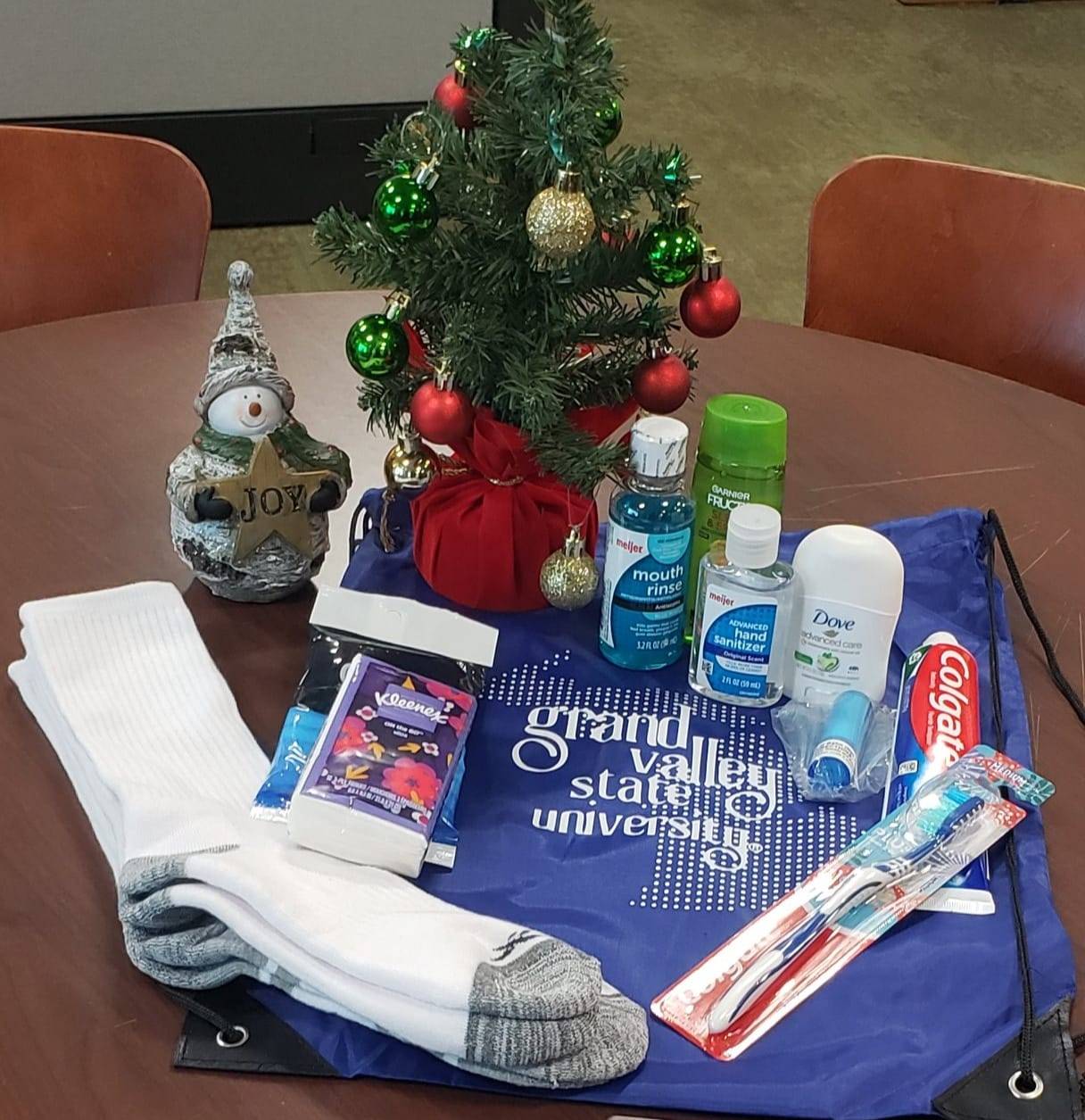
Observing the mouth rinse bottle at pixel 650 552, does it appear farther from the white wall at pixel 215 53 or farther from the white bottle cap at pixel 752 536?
the white wall at pixel 215 53

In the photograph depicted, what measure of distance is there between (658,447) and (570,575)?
0.38 feet

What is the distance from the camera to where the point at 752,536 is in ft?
2.88

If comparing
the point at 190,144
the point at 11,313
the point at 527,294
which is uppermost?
the point at 527,294

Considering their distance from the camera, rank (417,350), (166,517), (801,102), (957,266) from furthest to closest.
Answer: (801,102), (957,266), (166,517), (417,350)

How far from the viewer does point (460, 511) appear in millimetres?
990

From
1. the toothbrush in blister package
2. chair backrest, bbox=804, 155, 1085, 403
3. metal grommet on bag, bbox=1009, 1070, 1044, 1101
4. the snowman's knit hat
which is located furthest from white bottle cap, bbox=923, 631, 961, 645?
chair backrest, bbox=804, 155, 1085, 403

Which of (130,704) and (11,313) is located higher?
(130,704)

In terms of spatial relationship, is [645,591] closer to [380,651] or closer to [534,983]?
[380,651]

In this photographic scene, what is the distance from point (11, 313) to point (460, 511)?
773mm

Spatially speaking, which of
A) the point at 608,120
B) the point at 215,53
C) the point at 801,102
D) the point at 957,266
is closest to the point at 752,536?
the point at 608,120

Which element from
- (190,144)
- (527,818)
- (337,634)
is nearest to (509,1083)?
(527,818)

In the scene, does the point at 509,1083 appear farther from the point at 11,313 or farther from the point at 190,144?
the point at 190,144

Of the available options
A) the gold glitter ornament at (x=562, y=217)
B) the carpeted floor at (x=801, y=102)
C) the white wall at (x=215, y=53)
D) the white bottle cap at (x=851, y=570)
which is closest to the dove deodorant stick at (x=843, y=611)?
the white bottle cap at (x=851, y=570)

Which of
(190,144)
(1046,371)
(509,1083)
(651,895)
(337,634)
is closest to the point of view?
(509,1083)
